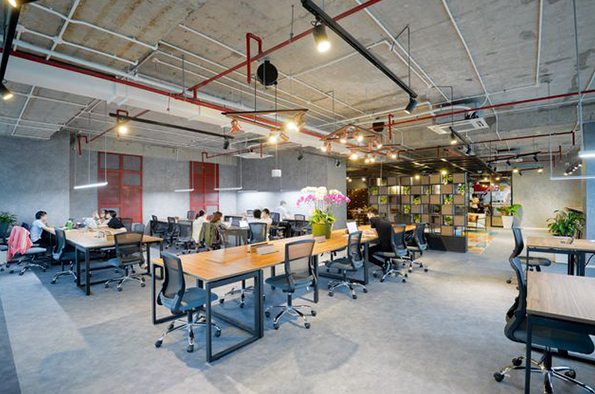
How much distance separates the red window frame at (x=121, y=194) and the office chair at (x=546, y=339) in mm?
10867

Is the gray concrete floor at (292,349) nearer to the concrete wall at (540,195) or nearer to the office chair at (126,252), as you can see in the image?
the office chair at (126,252)

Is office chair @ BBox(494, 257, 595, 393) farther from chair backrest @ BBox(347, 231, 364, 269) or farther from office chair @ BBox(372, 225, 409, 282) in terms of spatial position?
office chair @ BBox(372, 225, 409, 282)

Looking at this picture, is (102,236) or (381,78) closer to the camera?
(381,78)

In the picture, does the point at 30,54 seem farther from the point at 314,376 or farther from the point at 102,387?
the point at 314,376

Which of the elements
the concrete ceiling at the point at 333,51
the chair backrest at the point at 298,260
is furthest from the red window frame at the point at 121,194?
the chair backrest at the point at 298,260

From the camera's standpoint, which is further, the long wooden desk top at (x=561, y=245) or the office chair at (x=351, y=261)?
the office chair at (x=351, y=261)

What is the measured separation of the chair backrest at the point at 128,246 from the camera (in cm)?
496

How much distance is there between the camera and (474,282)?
5383 millimetres

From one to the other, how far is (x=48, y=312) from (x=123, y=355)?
6.70ft

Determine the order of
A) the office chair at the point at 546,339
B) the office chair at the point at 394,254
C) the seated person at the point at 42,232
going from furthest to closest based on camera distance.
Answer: the seated person at the point at 42,232 < the office chair at the point at 394,254 < the office chair at the point at 546,339

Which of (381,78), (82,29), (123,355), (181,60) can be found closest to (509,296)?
(381,78)

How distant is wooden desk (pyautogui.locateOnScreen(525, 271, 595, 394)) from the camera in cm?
193

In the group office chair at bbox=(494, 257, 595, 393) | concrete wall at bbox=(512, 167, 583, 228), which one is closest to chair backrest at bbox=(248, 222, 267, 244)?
office chair at bbox=(494, 257, 595, 393)

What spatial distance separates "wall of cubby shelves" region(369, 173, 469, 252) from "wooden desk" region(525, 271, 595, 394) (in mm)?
5537
